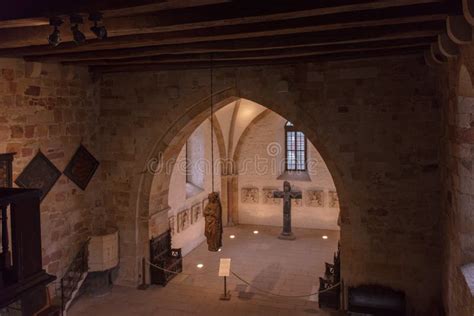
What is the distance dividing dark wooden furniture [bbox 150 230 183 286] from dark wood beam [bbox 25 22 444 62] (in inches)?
140

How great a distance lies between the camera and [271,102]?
6.81m

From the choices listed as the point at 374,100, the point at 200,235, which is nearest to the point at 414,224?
the point at 374,100

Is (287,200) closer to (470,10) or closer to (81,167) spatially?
(81,167)

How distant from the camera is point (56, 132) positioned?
6688 mm

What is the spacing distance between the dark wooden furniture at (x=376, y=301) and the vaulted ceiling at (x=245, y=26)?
3271 millimetres

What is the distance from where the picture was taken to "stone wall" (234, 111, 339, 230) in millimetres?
12430

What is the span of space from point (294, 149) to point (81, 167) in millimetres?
7008

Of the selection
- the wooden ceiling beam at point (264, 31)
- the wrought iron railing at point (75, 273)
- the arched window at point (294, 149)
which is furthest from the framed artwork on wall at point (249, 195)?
the wooden ceiling beam at point (264, 31)

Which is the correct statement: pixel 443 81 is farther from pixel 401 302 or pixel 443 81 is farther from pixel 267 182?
pixel 267 182

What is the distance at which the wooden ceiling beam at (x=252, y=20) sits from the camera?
3555 millimetres

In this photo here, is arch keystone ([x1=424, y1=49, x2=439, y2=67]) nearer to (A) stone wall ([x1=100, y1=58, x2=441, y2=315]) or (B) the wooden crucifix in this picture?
(A) stone wall ([x1=100, y1=58, x2=441, y2=315])

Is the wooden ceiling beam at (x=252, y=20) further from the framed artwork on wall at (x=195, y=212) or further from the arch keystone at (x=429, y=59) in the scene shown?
the framed artwork on wall at (x=195, y=212)

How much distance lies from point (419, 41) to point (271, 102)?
2.42 meters

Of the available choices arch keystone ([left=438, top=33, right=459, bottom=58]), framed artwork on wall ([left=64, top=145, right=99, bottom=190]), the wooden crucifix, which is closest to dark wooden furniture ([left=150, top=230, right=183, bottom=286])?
framed artwork on wall ([left=64, top=145, right=99, bottom=190])
